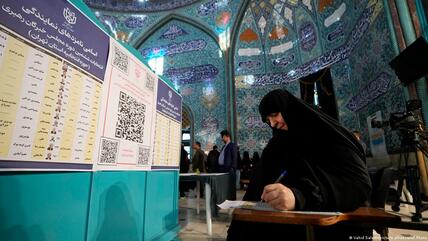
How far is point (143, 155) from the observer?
5.08 feet

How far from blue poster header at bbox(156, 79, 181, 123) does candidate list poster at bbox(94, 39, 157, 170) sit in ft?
0.42

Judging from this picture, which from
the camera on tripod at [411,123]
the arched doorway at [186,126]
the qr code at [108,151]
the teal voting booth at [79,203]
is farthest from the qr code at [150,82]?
the arched doorway at [186,126]

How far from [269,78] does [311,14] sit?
2145mm

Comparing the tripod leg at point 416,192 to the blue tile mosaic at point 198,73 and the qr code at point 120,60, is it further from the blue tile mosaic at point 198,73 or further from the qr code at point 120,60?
the blue tile mosaic at point 198,73

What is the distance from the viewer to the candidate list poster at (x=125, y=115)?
46.6 inches

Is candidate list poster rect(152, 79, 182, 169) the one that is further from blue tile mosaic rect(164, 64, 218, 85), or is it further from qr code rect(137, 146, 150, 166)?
blue tile mosaic rect(164, 64, 218, 85)

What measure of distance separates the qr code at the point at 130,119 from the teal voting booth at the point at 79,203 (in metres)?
0.22

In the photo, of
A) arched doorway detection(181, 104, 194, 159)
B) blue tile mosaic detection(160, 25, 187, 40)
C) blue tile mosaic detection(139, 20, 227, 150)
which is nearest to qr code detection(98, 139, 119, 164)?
blue tile mosaic detection(139, 20, 227, 150)

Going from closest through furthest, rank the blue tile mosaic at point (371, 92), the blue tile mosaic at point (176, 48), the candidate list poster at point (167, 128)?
1. the candidate list poster at point (167, 128)
2. the blue tile mosaic at point (371, 92)
3. the blue tile mosaic at point (176, 48)

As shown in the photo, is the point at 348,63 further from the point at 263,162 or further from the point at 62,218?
the point at 62,218

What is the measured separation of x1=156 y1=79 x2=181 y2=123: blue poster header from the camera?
6.08ft

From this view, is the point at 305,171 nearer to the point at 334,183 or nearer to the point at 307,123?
the point at 334,183

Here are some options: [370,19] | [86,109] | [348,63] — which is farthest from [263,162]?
[348,63]

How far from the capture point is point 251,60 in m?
7.49
